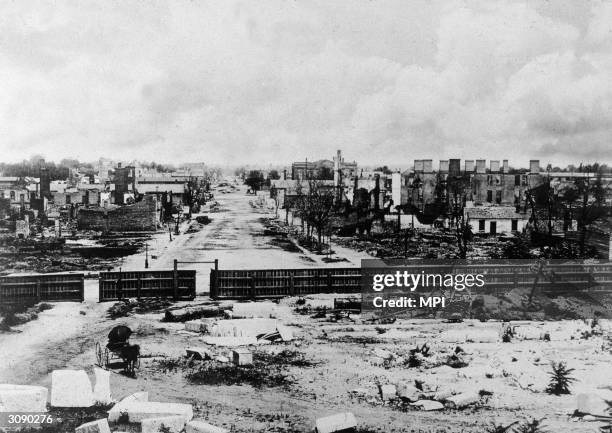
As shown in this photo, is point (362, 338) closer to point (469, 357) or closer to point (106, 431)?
point (469, 357)

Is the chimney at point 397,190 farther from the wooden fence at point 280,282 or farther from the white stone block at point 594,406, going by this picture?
the white stone block at point 594,406

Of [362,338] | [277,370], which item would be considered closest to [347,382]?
[277,370]

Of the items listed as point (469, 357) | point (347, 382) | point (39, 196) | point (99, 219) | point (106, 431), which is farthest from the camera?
point (39, 196)

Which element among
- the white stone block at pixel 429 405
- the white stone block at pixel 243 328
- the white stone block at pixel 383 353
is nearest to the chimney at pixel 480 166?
the white stone block at pixel 243 328

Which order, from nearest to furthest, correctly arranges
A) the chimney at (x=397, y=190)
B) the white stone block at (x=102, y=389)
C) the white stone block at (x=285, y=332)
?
the white stone block at (x=102, y=389), the white stone block at (x=285, y=332), the chimney at (x=397, y=190)

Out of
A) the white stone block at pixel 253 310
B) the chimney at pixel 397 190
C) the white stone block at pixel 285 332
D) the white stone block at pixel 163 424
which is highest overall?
the chimney at pixel 397 190

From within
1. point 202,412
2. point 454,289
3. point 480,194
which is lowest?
point 202,412

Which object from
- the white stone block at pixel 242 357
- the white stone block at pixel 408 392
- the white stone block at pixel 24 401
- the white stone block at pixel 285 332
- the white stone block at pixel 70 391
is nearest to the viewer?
the white stone block at pixel 24 401

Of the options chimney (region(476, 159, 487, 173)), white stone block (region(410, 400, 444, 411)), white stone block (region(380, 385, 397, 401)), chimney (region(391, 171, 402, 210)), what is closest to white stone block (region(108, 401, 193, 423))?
white stone block (region(380, 385, 397, 401))
